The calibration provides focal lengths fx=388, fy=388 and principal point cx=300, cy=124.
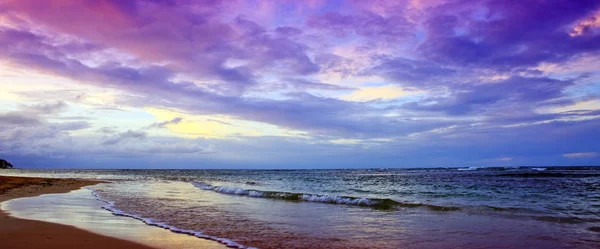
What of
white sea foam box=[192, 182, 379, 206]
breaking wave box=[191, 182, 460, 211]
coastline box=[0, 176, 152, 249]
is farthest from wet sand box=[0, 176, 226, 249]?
white sea foam box=[192, 182, 379, 206]

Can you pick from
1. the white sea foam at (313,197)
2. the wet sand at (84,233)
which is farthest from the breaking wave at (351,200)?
the wet sand at (84,233)

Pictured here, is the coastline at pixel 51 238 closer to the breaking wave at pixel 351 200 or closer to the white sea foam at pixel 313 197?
the breaking wave at pixel 351 200

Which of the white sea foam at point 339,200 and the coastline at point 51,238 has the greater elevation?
the coastline at point 51,238

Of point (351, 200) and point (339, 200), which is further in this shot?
point (339, 200)

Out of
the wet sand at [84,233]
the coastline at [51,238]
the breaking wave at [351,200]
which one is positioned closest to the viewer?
the coastline at [51,238]

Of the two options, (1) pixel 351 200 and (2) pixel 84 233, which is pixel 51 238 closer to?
(2) pixel 84 233

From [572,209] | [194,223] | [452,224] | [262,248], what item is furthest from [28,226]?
[572,209]

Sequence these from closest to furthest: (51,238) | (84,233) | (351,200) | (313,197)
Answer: (51,238)
(84,233)
(351,200)
(313,197)

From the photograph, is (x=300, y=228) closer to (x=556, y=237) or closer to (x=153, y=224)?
(x=153, y=224)

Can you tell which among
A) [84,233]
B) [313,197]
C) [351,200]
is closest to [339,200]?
[351,200]

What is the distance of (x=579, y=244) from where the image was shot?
8.59 metres

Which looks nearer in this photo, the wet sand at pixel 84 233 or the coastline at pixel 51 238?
the coastline at pixel 51 238

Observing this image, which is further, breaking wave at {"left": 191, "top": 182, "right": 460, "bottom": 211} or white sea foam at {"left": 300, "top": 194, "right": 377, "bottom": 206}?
white sea foam at {"left": 300, "top": 194, "right": 377, "bottom": 206}

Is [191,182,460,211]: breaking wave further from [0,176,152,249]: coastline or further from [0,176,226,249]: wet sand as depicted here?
[0,176,152,249]: coastline
